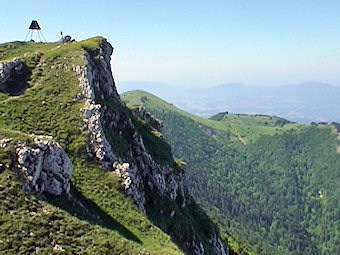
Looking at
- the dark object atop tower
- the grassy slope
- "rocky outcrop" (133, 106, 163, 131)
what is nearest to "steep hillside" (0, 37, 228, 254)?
the grassy slope

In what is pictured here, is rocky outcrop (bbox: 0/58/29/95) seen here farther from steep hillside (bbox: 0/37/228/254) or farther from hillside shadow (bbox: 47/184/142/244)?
hillside shadow (bbox: 47/184/142/244)

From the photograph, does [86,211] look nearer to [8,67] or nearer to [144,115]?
[8,67]

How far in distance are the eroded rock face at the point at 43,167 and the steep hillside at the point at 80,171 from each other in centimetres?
11

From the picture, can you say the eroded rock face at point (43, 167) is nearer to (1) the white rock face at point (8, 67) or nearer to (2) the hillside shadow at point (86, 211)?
(2) the hillside shadow at point (86, 211)

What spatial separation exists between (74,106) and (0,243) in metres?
33.0

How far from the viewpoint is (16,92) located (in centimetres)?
6738

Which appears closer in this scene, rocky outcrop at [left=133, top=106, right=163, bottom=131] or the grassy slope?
the grassy slope

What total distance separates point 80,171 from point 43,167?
10509 millimetres

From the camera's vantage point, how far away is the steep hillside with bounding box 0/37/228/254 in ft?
115

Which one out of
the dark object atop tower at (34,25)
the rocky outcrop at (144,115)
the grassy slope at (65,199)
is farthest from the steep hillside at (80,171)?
the rocky outcrop at (144,115)

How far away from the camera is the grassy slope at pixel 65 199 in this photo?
33.8 meters

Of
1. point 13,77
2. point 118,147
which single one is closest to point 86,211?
point 118,147

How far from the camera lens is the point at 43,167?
4141 centimetres

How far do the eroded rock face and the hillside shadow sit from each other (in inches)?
46.3
